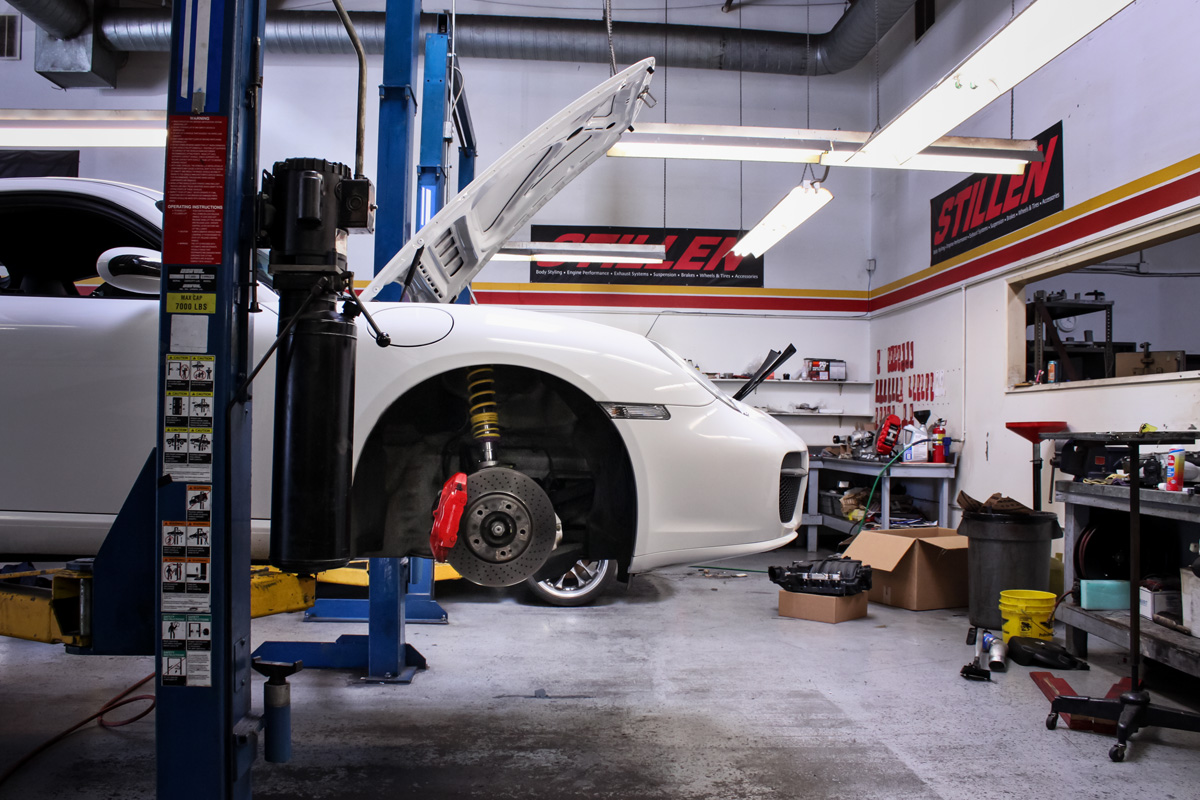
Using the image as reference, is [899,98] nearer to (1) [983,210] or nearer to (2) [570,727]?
(1) [983,210]

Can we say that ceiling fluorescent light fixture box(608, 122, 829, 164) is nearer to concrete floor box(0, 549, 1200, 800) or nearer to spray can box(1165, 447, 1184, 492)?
spray can box(1165, 447, 1184, 492)

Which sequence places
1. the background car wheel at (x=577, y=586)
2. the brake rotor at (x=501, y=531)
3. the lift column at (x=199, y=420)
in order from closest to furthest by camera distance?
the lift column at (x=199, y=420) → the brake rotor at (x=501, y=531) → the background car wheel at (x=577, y=586)

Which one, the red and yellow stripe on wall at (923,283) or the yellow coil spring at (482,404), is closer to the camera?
the yellow coil spring at (482,404)

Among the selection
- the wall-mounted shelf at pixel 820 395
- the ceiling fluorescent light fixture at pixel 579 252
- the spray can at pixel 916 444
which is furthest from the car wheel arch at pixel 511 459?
the wall-mounted shelf at pixel 820 395

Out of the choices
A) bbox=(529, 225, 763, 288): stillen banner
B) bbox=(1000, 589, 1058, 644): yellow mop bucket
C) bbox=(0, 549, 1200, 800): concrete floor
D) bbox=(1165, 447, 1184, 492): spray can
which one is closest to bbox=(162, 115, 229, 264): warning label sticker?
bbox=(0, 549, 1200, 800): concrete floor

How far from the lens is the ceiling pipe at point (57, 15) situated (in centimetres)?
718

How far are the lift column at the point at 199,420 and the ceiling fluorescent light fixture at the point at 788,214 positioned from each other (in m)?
4.17

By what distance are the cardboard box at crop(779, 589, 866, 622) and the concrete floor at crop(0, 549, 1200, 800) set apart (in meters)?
0.27

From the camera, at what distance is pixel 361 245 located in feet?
26.2

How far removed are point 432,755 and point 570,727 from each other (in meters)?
0.50

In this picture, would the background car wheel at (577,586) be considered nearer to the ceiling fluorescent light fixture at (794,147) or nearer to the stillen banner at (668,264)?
the ceiling fluorescent light fixture at (794,147)

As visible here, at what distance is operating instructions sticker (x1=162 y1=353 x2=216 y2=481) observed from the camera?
61.5 inches

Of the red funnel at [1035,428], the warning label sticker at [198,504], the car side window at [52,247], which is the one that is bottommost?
the warning label sticker at [198,504]

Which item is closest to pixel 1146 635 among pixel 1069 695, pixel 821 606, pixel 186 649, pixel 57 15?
pixel 1069 695
